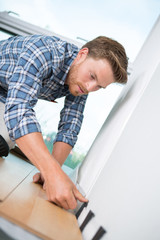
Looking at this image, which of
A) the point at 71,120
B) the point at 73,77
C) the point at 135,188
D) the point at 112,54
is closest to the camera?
the point at 135,188

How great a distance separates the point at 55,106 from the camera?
2062 millimetres

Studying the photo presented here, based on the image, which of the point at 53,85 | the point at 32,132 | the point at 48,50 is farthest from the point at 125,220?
the point at 53,85

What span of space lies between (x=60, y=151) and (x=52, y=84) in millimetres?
390

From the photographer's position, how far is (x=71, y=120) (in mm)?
1328

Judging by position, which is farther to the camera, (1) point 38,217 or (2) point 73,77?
(2) point 73,77

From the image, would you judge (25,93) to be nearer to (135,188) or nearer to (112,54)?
(112,54)

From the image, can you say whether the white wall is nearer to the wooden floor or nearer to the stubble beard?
the wooden floor

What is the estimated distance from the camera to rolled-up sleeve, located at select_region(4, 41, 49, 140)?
31.2 inches

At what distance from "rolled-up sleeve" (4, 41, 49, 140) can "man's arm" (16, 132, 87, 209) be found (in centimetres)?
4

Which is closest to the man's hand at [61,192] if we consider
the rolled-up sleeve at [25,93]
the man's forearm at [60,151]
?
the rolled-up sleeve at [25,93]

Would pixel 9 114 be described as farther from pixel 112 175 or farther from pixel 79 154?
pixel 79 154

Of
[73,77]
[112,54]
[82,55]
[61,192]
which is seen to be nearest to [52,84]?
[73,77]

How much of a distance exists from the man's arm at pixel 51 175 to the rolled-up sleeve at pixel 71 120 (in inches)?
19.1

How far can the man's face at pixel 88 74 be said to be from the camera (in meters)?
1.04
